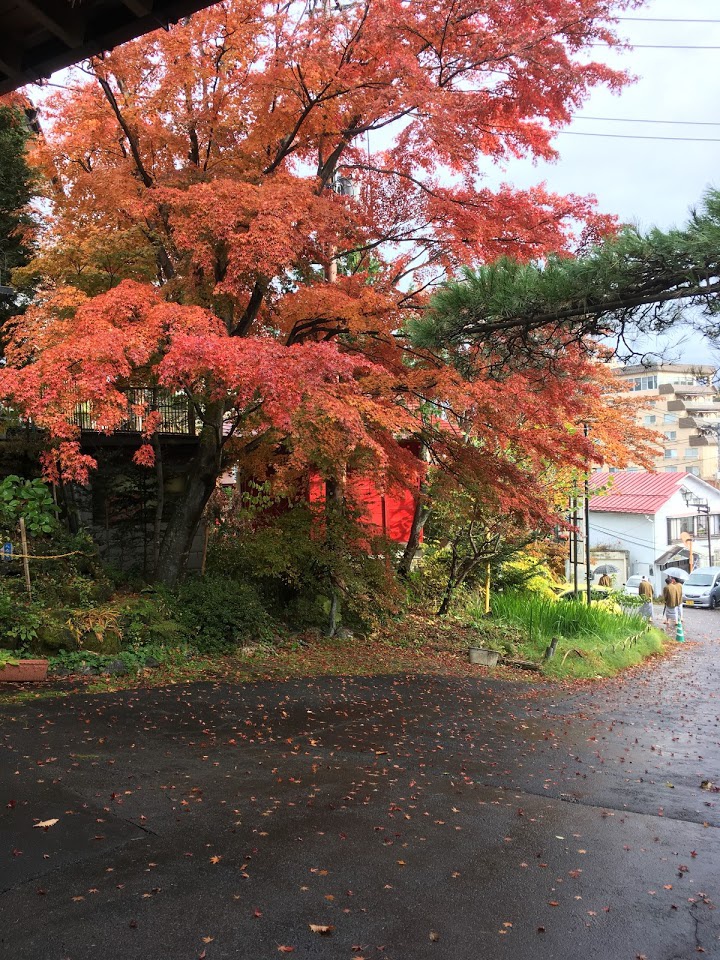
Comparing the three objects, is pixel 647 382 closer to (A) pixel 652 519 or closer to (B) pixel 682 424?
(B) pixel 682 424

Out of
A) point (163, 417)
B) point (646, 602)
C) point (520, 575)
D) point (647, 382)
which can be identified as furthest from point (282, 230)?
point (647, 382)

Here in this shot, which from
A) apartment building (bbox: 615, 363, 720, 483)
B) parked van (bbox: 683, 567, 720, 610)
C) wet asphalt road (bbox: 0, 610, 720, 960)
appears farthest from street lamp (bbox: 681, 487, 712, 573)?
wet asphalt road (bbox: 0, 610, 720, 960)

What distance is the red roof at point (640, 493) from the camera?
122 ft

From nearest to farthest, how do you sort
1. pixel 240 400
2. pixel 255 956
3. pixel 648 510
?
pixel 255 956 → pixel 240 400 → pixel 648 510

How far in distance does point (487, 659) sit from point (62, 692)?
7403 millimetres

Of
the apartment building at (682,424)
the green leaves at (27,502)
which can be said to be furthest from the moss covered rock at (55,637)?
the apartment building at (682,424)

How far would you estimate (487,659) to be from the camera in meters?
12.7

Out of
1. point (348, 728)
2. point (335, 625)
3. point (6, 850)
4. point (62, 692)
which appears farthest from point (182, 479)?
point (6, 850)

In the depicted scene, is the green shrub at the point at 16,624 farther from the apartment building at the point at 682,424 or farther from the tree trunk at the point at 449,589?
Result: the apartment building at the point at 682,424

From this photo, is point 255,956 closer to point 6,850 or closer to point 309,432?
point 6,850

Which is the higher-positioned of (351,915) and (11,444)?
(11,444)

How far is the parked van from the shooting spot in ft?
111

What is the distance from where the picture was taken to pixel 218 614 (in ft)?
35.1

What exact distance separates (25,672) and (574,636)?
35.6ft
